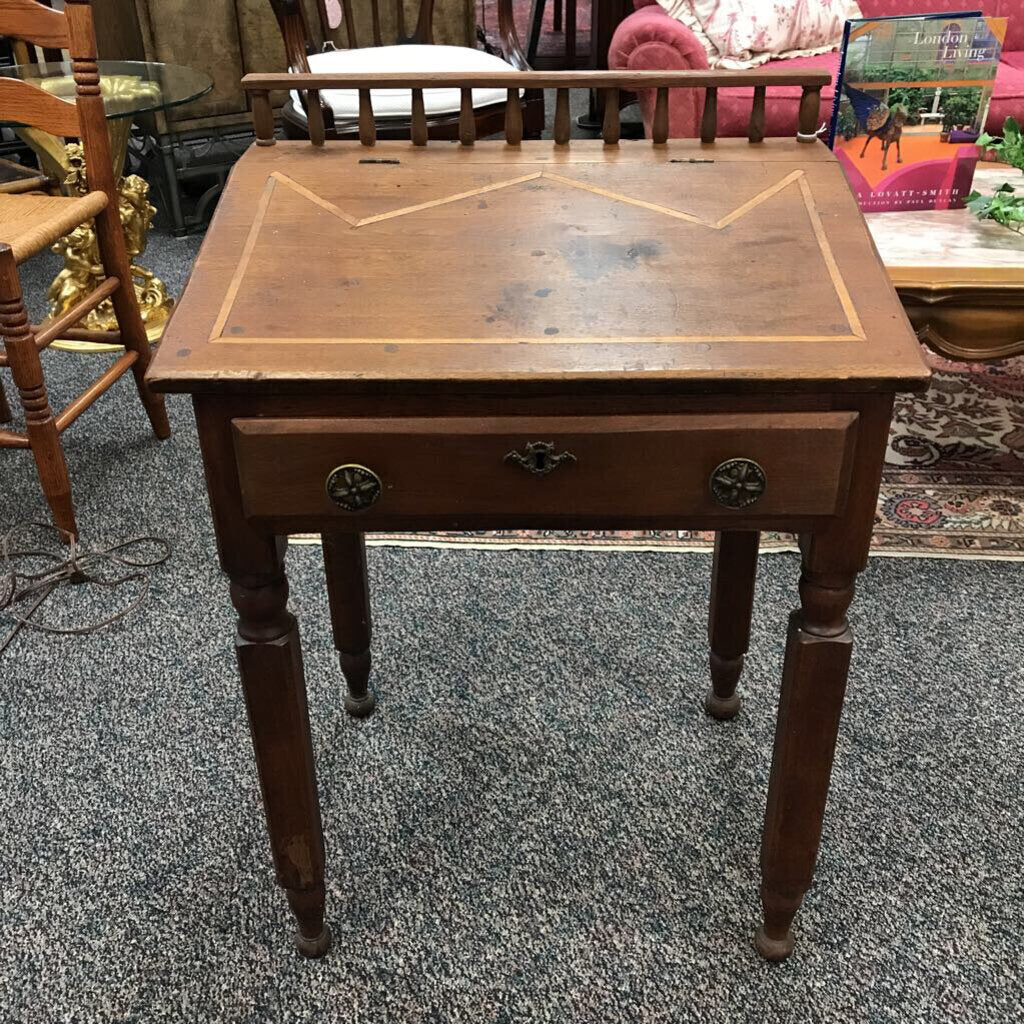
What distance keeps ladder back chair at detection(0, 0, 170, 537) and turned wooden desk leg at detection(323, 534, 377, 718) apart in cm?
71

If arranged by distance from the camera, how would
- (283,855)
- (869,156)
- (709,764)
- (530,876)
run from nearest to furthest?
(283,855) < (530,876) < (709,764) < (869,156)

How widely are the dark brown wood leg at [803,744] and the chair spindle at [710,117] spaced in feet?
1.95

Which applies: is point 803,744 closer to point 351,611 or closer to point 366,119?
point 351,611

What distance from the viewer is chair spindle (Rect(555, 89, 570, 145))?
129 centimetres

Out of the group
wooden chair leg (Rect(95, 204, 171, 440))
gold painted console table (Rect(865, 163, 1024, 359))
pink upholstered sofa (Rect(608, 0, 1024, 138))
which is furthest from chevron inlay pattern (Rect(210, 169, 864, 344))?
pink upholstered sofa (Rect(608, 0, 1024, 138))

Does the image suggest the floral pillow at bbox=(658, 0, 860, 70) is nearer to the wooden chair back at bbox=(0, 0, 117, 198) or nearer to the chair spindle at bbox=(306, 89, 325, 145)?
the wooden chair back at bbox=(0, 0, 117, 198)

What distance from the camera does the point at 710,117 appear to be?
4.30 feet

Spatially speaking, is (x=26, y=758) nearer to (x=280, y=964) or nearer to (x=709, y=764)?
(x=280, y=964)

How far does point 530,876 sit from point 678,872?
202 mm

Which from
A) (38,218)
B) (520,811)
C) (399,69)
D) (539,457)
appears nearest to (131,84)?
(399,69)

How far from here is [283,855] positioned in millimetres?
1240

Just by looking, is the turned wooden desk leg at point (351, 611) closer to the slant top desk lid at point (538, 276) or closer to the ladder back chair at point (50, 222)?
the slant top desk lid at point (538, 276)

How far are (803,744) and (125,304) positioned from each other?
1.84m

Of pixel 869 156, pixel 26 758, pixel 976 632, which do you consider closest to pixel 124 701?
pixel 26 758
